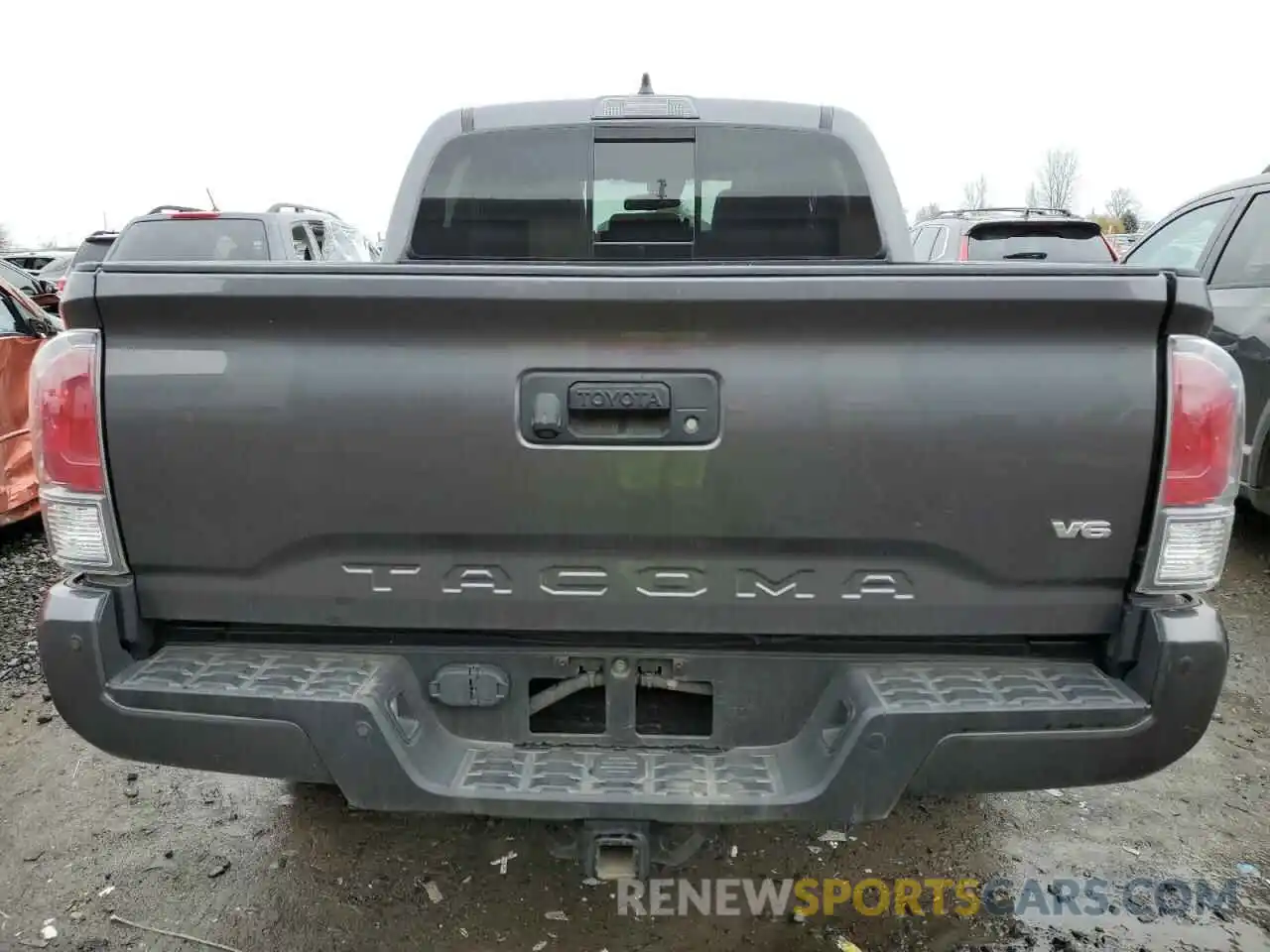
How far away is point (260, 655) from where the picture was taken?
6.51ft

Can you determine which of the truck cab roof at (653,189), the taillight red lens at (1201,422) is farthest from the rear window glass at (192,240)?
the taillight red lens at (1201,422)

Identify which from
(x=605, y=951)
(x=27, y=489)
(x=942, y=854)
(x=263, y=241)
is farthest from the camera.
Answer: (x=263, y=241)

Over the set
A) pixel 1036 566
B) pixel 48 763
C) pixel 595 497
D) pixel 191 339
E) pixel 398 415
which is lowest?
pixel 48 763

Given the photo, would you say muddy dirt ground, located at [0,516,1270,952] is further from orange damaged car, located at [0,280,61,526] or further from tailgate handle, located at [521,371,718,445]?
orange damaged car, located at [0,280,61,526]

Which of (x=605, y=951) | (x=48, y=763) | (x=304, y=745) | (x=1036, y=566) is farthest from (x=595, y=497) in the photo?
(x=48, y=763)

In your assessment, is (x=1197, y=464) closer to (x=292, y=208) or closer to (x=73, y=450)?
(x=73, y=450)

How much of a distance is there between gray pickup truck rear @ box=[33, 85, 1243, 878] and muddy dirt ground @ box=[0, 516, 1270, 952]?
860mm

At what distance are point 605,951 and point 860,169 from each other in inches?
109

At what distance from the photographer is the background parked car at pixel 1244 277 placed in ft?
15.2

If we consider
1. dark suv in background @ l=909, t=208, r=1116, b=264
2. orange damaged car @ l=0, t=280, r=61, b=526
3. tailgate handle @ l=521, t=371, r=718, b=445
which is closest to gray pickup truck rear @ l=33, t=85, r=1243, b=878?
tailgate handle @ l=521, t=371, r=718, b=445

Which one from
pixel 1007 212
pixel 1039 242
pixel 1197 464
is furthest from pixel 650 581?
pixel 1007 212

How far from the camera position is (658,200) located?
3146 millimetres

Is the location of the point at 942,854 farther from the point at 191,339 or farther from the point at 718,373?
the point at 191,339

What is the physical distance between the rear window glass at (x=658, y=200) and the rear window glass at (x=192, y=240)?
5812 mm
